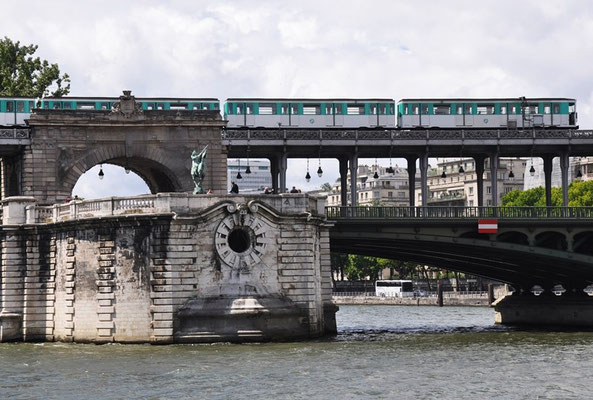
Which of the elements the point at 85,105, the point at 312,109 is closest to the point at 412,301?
the point at 312,109

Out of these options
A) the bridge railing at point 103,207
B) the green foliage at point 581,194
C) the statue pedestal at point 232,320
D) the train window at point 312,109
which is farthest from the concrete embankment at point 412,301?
the bridge railing at point 103,207

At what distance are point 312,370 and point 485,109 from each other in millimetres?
34795

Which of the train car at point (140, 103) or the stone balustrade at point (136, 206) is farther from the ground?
the train car at point (140, 103)

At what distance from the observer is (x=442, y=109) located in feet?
271

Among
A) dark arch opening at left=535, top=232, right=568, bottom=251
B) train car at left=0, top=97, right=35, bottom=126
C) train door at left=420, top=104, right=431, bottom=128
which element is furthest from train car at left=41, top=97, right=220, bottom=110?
dark arch opening at left=535, top=232, right=568, bottom=251

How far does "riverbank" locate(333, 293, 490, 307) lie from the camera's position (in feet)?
433

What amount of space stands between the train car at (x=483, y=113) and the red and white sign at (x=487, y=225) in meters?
8.87

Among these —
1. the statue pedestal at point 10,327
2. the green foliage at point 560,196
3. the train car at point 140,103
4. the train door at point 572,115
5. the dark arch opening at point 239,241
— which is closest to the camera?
the dark arch opening at point 239,241

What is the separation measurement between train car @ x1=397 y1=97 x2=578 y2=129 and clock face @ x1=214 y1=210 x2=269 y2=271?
2159 cm

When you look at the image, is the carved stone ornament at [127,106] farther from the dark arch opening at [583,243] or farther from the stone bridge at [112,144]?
the dark arch opening at [583,243]

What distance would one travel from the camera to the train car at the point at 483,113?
8200 centimetres

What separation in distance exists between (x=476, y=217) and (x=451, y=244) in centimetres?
211

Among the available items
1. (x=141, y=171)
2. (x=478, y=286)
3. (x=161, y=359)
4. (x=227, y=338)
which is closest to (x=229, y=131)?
(x=141, y=171)

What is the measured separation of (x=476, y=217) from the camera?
248 ft
